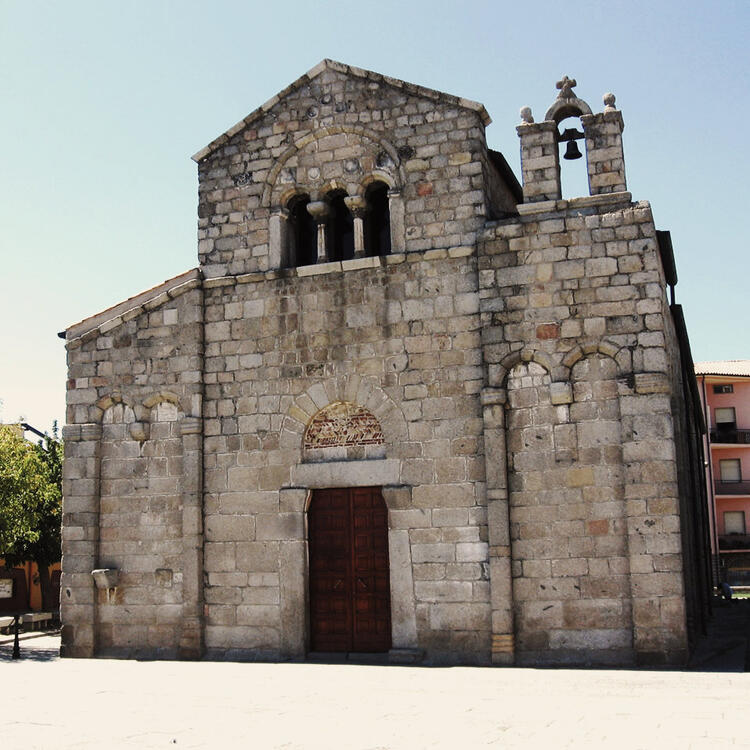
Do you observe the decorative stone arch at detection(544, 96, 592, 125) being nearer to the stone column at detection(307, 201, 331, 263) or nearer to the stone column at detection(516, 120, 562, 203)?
the stone column at detection(516, 120, 562, 203)

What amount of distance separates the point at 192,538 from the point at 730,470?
35185mm

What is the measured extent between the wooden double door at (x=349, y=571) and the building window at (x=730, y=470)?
3389cm

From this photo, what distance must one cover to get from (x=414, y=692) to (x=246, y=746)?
8.81 feet

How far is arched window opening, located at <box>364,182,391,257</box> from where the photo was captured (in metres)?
12.8

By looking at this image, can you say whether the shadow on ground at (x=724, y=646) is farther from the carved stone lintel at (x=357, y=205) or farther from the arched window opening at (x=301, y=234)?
the arched window opening at (x=301, y=234)

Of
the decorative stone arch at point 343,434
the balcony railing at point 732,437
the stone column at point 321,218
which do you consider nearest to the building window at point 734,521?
the balcony railing at point 732,437

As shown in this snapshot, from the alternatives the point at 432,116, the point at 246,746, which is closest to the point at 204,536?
Answer: the point at 246,746

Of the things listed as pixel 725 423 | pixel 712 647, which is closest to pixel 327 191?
pixel 712 647

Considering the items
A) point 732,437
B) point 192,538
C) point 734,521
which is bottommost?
point 734,521

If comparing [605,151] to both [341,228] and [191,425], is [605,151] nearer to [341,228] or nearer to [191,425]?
[341,228]

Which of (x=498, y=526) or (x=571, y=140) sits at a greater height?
(x=571, y=140)

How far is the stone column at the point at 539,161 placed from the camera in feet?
38.5

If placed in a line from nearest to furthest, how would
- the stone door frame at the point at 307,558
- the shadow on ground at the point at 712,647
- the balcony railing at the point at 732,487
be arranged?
1. the shadow on ground at the point at 712,647
2. the stone door frame at the point at 307,558
3. the balcony railing at the point at 732,487

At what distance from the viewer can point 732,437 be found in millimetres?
41250
